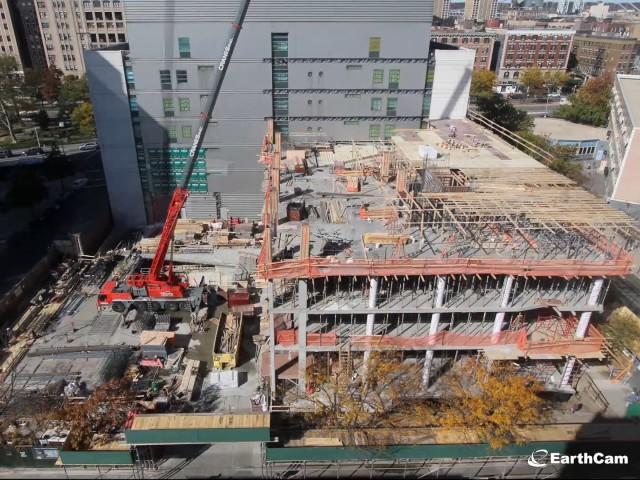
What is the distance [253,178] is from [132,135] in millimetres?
13284

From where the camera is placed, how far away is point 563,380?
A: 1168 inches

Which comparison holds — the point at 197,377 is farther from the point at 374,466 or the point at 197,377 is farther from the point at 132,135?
the point at 132,135

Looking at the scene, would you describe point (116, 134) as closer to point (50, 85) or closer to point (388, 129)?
point (388, 129)

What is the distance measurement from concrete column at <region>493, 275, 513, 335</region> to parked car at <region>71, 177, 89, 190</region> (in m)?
59.0

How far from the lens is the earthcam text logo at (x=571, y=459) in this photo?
25.3 meters

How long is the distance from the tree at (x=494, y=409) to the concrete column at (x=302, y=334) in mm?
8575

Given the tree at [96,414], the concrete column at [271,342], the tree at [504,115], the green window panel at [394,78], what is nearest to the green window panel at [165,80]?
the green window panel at [394,78]

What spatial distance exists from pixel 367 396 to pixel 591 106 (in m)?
89.5

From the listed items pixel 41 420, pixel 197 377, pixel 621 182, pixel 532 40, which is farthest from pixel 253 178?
pixel 532 40

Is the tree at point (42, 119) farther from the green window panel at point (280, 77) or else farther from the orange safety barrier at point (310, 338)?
the orange safety barrier at point (310, 338)

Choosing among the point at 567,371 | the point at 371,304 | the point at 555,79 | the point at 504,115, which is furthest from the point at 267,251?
the point at 555,79

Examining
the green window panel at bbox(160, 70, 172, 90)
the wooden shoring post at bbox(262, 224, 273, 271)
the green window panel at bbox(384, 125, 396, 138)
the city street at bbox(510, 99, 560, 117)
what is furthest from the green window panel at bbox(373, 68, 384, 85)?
the city street at bbox(510, 99, 560, 117)

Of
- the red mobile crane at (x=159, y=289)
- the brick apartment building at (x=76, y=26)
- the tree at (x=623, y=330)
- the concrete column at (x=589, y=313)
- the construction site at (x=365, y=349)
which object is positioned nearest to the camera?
the construction site at (x=365, y=349)

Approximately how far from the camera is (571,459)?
25.5 meters
